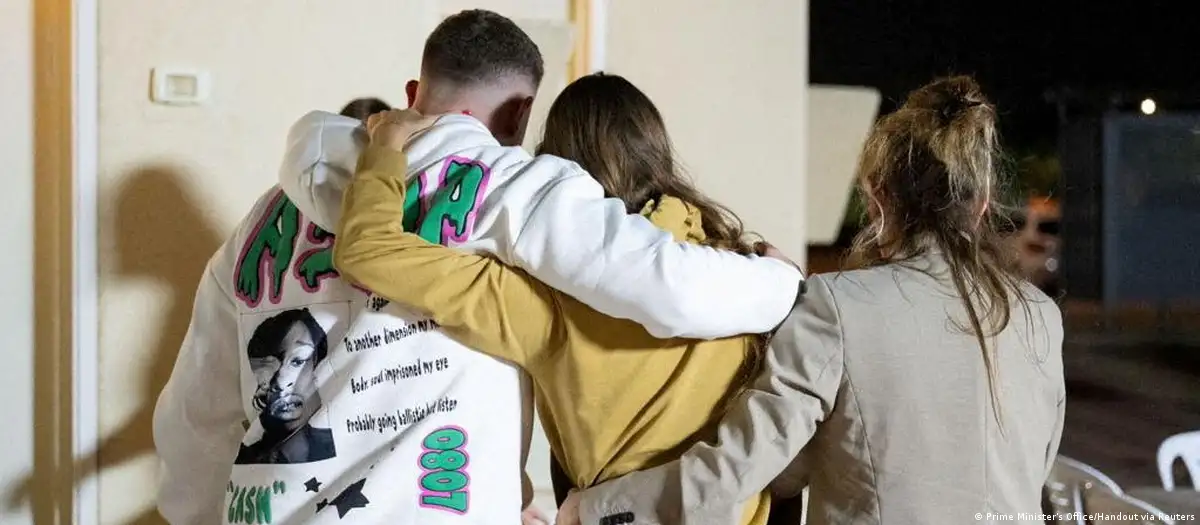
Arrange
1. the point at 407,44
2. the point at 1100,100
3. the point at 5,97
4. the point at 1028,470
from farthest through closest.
Answer: 1. the point at 1100,100
2. the point at 407,44
3. the point at 5,97
4. the point at 1028,470

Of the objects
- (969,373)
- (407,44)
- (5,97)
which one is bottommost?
(969,373)

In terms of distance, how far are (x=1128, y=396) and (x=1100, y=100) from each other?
0.69 meters

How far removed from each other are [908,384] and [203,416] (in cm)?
91

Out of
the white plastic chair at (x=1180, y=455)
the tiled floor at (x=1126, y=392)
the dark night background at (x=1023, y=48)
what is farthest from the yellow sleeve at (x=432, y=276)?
the tiled floor at (x=1126, y=392)

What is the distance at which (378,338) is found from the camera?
1.02 m

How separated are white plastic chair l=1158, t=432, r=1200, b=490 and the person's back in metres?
0.96

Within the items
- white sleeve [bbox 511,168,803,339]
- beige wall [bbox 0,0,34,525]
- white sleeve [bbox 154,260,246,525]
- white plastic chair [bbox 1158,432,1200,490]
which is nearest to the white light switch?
beige wall [bbox 0,0,34,525]

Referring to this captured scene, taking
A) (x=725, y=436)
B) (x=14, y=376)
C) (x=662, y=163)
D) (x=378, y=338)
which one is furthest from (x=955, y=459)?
(x=14, y=376)

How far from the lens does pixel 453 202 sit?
999 millimetres

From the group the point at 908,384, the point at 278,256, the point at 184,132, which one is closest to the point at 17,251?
the point at 184,132

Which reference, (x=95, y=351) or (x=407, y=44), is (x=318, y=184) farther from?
(x=95, y=351)

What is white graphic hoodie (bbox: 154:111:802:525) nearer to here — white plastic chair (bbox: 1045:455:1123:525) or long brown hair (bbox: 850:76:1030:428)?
long brown hair (bbox: 850:76:1030:428)

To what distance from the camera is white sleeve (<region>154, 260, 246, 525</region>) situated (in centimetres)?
124

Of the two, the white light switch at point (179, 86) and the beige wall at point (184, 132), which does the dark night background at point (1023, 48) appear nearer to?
the beige wall at point (184, 132)
